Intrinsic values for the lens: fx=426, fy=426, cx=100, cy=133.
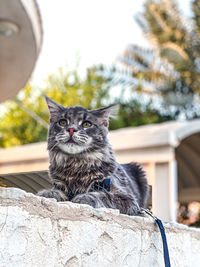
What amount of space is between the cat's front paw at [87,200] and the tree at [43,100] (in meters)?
16.2

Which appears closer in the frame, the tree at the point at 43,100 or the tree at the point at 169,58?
the tree at the point at 169,58

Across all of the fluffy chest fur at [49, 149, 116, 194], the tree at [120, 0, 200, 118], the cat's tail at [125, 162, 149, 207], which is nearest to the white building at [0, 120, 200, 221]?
the cat's tail at [125, 162, 149, 207]

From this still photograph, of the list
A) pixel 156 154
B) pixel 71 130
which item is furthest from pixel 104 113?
pixel 156 154

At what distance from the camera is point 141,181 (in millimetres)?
2508

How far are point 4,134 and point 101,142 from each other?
17.5 m

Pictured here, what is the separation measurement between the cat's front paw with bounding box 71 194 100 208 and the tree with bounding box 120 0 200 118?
13665 millimetres

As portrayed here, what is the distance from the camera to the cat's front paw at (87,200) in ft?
6.14

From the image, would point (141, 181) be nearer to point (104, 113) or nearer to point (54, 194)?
point (104, 113)

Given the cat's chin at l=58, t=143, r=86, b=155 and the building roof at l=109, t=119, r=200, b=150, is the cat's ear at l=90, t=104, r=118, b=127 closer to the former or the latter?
the cat's chin at l=58, t=143, r=86, b=155

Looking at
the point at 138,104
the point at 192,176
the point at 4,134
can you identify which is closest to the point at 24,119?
the point at 4,134

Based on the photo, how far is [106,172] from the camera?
6.57 ft

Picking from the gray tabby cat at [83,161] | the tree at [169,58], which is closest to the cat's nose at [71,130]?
the gray tabby cat at [83,161]

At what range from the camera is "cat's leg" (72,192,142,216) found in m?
1.89

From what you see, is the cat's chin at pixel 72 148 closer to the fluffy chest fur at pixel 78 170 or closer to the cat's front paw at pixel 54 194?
the fluffy chest fur at pixel 78 170
